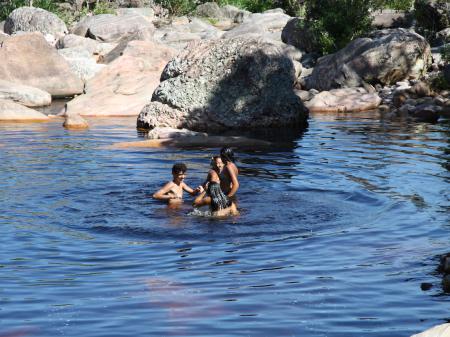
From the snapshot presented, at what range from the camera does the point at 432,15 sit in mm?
35219

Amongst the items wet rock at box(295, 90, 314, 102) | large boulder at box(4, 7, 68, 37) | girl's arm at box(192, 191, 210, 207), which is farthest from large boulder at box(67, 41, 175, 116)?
girl's arm at box(192, 191, 210, 207)

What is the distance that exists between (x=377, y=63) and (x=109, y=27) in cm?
1599

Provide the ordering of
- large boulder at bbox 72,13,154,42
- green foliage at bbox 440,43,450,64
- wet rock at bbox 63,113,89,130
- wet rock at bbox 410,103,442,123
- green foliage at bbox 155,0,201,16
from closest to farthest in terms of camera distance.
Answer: wet rock at bbox 63,113,89,130, wet rock at bbox 410,103,442,123, green foliage at bbox 440,43,450,64, large boulder at bbox 72,13,154,42, green foliage at bbox 155,0,201,16

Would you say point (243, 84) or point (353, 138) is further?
point (243, 84)

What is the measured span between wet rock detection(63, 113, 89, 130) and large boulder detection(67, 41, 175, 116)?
2547 millimetres

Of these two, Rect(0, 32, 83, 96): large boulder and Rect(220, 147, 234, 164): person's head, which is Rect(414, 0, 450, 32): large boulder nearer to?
Rect(0, 32, 83, 96): large boulder

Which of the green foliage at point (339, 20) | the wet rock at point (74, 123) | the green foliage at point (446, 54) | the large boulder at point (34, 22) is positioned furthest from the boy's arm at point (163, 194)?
the large boulder at point (34, 22)

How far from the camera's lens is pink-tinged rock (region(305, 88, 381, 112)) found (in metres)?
27.6

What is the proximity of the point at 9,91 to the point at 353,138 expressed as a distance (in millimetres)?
12077

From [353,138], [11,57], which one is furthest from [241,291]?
[11,57]

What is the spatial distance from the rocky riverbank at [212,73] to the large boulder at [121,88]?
37 mm

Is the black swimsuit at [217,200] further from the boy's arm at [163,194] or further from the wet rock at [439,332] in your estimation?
the wet rock at [439,332]

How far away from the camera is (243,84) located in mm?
22641

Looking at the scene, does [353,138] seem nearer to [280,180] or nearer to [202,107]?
[202,107]
